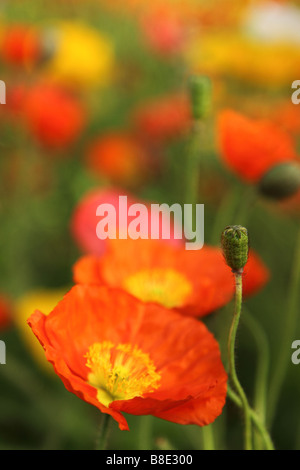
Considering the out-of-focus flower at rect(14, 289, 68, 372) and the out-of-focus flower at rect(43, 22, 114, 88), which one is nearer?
the out-of-focus flower at rect(14, 289, 68, 372)

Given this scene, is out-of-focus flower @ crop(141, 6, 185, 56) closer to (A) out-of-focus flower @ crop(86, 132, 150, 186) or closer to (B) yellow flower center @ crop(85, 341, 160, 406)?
(A) out-of-focus flower @ crop(86, 132, 150, 186)

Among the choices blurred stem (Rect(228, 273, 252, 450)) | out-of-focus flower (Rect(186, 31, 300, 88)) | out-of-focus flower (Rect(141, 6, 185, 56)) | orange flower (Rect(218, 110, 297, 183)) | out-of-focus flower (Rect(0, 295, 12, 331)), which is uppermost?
out-of-focus flower (Rect(141, 6, 185, 56))

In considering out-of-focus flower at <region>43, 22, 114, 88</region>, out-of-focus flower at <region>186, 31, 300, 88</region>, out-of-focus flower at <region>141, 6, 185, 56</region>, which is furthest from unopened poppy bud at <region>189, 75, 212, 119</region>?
out-of-focus flower at <region>141, 6, 185, 56</region>

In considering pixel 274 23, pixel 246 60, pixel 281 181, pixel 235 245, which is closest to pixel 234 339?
pixel 235 245

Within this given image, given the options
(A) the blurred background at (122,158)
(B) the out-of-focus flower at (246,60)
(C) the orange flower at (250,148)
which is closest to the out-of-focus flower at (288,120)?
(A) the blurred background at (122,158)

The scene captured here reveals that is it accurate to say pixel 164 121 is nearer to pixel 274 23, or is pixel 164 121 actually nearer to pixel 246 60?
pixel 246 60
